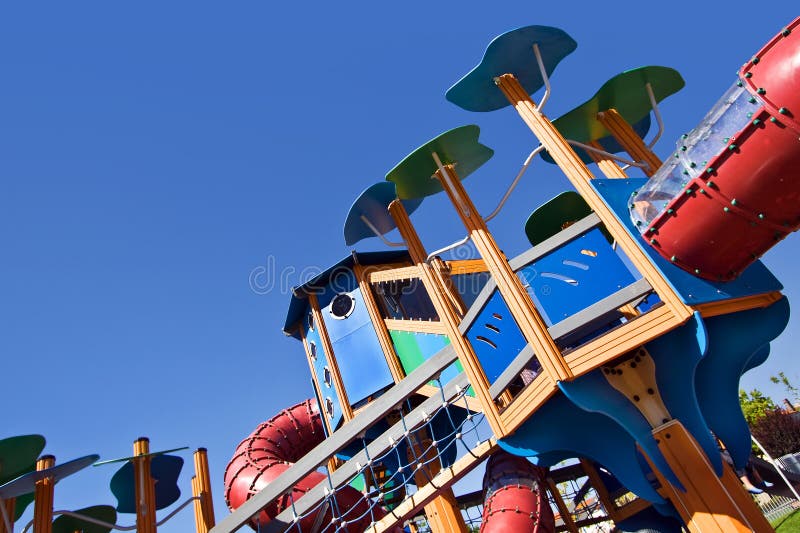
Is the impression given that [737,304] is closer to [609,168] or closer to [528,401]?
[528,401]

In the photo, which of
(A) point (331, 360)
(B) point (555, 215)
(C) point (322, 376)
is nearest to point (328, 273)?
(A) point (331, 360)

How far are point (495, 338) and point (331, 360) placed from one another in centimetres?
663

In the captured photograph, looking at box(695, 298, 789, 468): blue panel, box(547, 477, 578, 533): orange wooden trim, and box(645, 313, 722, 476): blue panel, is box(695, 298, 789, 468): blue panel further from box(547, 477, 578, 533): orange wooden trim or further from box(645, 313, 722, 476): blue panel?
box(547, 477, 578, 533): orange wooden trim

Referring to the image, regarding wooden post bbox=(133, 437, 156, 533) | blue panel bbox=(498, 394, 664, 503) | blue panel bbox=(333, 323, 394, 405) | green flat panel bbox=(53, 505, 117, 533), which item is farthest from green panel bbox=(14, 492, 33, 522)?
blue panel bbox=(498, 394, 664, 503)

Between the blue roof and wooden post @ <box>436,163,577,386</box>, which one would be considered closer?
wooden post @ <box>436,163,577,386</box>

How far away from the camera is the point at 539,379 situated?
6.41 m

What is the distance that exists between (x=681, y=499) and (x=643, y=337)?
1.89m

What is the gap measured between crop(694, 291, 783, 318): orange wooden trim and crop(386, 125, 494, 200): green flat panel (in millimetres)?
4496

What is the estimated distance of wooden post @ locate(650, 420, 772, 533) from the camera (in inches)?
217

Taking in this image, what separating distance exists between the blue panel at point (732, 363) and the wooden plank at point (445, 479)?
2997 mm

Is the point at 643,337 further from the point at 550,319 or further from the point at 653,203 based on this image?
the point at 653,203

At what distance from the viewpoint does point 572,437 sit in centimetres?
709

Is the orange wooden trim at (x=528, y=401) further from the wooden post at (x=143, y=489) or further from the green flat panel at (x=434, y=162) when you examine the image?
the wooden post at (x=143, y=489)

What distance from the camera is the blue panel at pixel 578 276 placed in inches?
247
